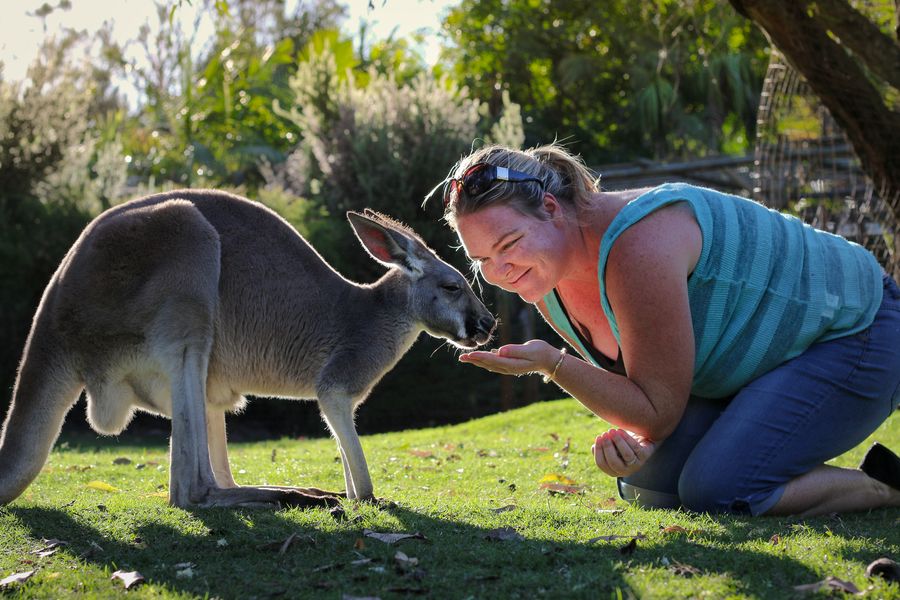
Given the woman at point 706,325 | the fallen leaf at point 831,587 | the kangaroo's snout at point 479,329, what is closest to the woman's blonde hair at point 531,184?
the woman at point 706,325

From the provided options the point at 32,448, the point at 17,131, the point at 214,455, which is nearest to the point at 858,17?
the point at 214,455

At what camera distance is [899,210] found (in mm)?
6172

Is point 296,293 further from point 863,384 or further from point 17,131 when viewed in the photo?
point 17,131

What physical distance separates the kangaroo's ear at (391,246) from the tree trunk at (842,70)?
2564 mm

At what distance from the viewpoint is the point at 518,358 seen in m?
3.05

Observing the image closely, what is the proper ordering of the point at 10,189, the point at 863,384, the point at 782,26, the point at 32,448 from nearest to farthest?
the point at 863,384 < the point at 32,448 < the point at 782,26 < the point at 10,189

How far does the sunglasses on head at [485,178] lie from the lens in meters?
3.18

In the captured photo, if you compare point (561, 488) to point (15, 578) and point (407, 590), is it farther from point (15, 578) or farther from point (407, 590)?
point (15, 578)

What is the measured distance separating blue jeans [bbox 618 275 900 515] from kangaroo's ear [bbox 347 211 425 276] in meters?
1.57

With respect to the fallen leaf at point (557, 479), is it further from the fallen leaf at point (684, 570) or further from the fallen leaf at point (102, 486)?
the fallen leaf at point (102, 486)

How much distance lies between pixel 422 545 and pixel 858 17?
4.38 metres

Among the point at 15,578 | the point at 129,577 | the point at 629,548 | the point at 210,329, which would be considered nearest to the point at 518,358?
the point at 629,548

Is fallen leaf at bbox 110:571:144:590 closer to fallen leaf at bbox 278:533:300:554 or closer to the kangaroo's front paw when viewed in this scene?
fallen leaf at bbox 278:533:300:554

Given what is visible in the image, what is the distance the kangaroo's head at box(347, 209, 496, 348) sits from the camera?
4422 millimetres
